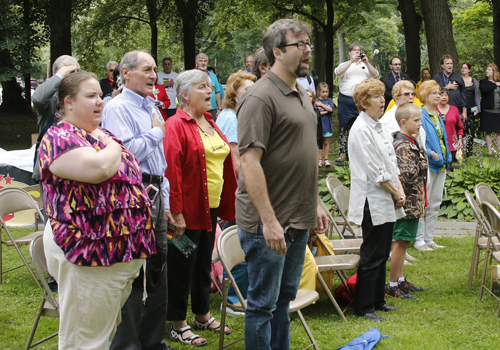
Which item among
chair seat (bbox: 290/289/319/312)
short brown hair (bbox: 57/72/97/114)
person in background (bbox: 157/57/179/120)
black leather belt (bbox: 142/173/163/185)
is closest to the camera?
short brown hair (bbox: 57/72/97/114)

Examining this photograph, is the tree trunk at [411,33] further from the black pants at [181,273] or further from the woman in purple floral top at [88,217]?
the woman in purple floral top at [88,217]

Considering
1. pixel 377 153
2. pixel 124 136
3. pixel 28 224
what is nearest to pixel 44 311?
pixel 124 136

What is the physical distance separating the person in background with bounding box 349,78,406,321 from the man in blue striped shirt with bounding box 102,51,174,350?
5.66 ft

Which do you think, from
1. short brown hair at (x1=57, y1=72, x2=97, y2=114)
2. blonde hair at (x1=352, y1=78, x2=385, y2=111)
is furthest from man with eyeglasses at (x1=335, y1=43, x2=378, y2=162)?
short brown hair at (x1=57, y1=72, x2=97, y2=114)

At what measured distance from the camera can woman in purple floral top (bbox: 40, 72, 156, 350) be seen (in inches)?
102

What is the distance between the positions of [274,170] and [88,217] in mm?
981

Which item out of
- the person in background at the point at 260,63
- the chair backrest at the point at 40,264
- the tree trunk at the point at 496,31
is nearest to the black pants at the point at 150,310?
the chair backrest at the point at 40,264

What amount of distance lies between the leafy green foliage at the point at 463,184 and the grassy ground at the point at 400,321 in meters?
3.10

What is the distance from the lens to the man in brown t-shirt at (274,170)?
2812mm

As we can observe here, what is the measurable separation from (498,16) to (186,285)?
16.5m

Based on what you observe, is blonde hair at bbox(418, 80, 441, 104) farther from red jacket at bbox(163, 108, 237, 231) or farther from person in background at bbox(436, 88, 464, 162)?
red jacket at bbox(163, 108, 237, 231)

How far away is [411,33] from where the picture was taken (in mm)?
15500

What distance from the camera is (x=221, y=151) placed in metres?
4.21

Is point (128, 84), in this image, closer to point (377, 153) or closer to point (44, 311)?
point (44, 311)
